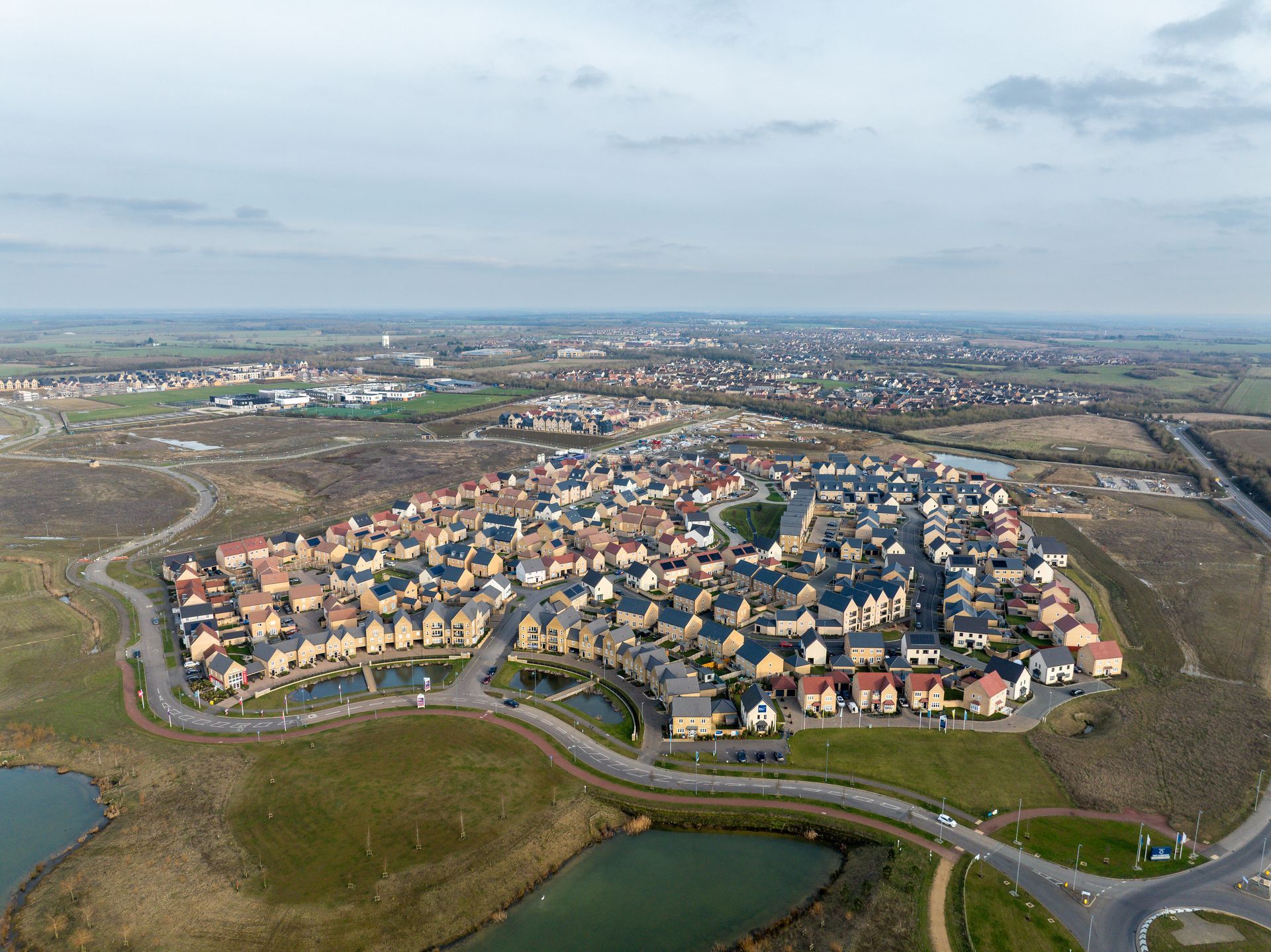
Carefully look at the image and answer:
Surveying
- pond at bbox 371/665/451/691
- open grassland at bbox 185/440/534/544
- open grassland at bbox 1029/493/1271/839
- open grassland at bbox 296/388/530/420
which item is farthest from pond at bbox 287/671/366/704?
open grassland at bbox 296/388/530/420

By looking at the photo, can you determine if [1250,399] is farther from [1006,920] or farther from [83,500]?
[83,500]

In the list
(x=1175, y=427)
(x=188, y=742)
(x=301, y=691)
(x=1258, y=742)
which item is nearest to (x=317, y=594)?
(x=301, y=691)

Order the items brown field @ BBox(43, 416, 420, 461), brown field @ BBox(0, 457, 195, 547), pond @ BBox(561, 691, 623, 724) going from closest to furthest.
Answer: pond @ BBox(561, 691, 623, 724), brown field @ BBox(0, 457, 195, 547), brown field @ BBox(43, 416, 420, 461)

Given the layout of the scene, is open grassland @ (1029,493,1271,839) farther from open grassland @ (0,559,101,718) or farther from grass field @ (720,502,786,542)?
open grassland @ (0,559,101,718)

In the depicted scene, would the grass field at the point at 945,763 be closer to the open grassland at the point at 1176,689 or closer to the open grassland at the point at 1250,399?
the open grassland at the point at 1176,689

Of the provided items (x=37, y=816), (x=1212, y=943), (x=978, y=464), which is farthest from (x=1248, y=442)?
(x=37, y=816)
